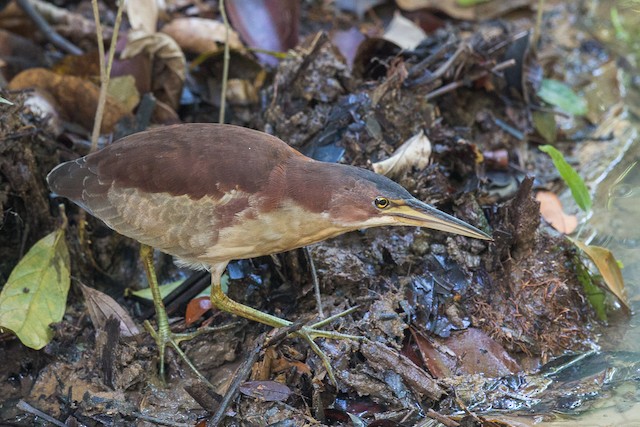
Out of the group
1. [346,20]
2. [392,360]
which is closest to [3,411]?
[392,360]

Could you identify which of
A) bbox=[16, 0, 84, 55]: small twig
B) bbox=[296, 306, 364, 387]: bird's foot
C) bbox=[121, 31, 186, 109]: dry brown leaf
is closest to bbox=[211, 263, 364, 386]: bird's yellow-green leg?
bbox=[296, 306, 364, 387]: bird's foot

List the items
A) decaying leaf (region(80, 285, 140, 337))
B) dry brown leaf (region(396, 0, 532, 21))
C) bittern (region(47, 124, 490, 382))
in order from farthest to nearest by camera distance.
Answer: dry brown leaf (region(396, 0, 532, 21))
decaying leaf (region(80, 285, 140, 337))
bittern (region(47, 124, 490, 382))

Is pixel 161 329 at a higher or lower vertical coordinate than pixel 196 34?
lower

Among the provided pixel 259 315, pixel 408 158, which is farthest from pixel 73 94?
pixel 408 158

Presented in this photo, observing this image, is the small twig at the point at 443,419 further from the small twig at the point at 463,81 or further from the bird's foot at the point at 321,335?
the small twig at the point at 463,81

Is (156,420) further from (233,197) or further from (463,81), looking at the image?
(463,81)

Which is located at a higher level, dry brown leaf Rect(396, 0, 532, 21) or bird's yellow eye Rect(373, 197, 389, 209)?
bird's yellow eye Rect(373, 197, 389, 209)

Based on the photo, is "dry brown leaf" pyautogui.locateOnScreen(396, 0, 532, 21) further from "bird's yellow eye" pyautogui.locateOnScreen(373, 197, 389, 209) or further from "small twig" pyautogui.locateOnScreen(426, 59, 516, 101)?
"bird's yellow eye" pyautogui.locateOnScreen(373, 197, 389, 209)
